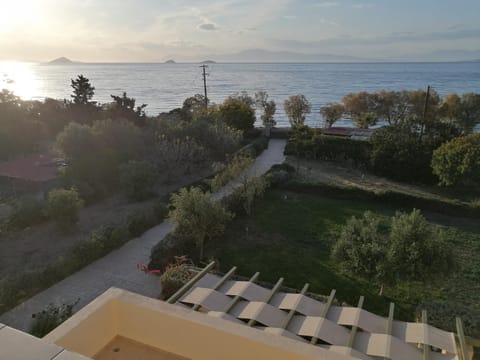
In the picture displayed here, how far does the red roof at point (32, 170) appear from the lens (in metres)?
21.8

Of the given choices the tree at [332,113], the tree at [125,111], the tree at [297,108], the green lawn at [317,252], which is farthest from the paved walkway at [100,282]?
the tree at [332,113]

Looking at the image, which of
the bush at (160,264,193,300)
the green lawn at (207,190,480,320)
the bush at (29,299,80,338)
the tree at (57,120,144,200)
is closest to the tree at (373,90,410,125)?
the green lawn at (207,190,480,320)

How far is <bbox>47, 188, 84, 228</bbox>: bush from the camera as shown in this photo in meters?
15.1

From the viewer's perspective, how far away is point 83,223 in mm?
16641

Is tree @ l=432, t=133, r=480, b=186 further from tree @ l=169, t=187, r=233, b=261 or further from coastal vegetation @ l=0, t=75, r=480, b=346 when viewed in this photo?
tree @ l=169, t=187, r=233, b=261

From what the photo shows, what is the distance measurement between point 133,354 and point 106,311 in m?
0.51

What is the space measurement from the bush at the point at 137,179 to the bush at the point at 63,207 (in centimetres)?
385

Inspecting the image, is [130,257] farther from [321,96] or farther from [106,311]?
[321,96]

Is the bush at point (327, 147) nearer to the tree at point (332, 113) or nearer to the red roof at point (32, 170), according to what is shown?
the red roof at point (32, 170)

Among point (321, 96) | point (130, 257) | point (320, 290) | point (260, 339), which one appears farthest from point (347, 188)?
point (321, 96)

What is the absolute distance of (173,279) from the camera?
1060 centimetres

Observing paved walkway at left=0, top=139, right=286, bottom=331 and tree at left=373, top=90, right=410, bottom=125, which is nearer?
paved walkway at left=0, top=139, right=286, bottom=331

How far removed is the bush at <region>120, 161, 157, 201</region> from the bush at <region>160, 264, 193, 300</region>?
9.25 m

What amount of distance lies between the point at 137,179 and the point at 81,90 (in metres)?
19.7
